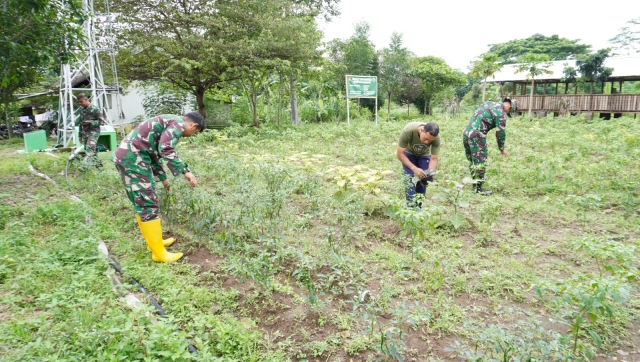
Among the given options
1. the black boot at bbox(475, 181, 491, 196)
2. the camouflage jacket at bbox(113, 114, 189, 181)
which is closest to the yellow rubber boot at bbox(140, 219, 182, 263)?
the camouflage jacket at bbox(113, 114, 189, 181)

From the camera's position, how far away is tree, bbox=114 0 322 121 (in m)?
Result: 11.4

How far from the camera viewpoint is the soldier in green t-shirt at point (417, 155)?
460 centimetres

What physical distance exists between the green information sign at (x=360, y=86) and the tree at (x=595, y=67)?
10.1 metres

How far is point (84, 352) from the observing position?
2164 mm

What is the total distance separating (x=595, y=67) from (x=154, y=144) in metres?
19.2

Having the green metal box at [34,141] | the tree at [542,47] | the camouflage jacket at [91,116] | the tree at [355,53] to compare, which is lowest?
the green metal box at [34,141]

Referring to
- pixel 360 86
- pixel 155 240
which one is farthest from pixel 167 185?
pixel 360 86

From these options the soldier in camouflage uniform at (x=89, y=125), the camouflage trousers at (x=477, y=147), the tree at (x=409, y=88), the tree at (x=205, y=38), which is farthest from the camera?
the tree at (x=409, y=88)

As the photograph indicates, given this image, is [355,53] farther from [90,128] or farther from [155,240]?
[155,240]

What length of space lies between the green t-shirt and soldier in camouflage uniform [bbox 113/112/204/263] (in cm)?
243

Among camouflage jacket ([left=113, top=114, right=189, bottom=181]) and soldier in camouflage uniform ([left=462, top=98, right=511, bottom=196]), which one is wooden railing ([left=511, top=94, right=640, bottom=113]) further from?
camouflage jacket ([left=113, top=114, right=189, bottom=181])

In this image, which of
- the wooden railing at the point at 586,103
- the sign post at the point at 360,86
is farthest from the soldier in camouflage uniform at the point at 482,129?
the wooden railing at the point at 586,103

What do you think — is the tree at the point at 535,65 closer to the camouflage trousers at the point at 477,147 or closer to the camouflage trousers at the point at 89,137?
the camouflage trousers at the point at 477,147

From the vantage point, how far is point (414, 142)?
4.77m
